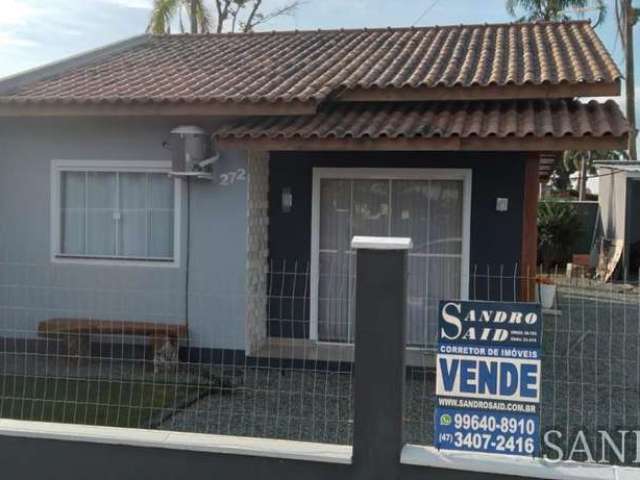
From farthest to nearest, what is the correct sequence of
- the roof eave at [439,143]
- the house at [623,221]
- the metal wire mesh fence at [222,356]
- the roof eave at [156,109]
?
the house at [623,221]
the roof eave at [156,109]
the roof eave at [439,143]
the metal wire mesh fence at [222,356]

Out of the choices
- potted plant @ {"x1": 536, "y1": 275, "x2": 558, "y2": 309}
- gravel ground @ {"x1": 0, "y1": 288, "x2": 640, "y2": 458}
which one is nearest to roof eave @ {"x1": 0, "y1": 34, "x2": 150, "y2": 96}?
gravel ground @ {"x1": 0, "y1": 288, "x2": 640, "y2": 458}

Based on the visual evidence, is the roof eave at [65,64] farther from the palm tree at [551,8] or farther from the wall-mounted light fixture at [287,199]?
the palm tree at [551,8]

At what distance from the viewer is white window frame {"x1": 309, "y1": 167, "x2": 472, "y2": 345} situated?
848cm

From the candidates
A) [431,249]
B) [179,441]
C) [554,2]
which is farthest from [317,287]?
[554,2]

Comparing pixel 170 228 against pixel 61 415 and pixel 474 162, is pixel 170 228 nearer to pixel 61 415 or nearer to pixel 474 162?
pixel 61 415

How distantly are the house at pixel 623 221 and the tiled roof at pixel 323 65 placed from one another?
349 inches

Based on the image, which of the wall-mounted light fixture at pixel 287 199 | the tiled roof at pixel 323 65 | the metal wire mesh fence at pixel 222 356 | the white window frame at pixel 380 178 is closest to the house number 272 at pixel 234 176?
the wall-mounted light fixture at pixel 287 199

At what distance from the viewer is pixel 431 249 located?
8742 millimetres

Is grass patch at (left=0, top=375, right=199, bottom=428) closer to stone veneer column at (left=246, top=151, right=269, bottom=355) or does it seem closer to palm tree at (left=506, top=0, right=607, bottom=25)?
stone veneer column at (left=246, top=151, right=269, bottom=355)

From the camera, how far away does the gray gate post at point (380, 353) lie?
13.1ft

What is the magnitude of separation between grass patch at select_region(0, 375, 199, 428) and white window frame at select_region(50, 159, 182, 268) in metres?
1.74

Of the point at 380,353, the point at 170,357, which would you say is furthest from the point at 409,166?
the point at 380,353

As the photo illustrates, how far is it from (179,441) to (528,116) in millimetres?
5413

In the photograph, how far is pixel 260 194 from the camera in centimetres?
879
